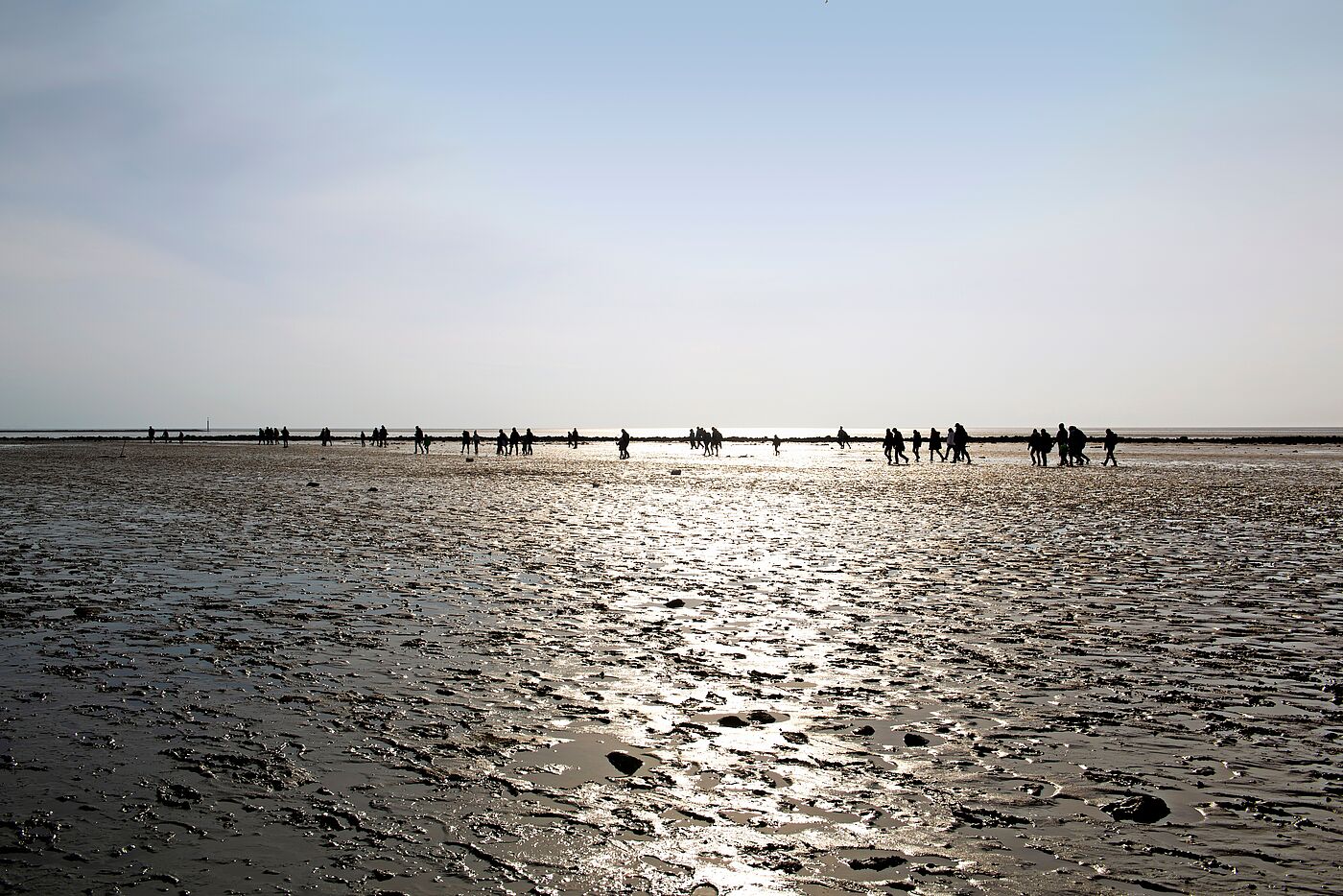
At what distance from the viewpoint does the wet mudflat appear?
16.4ft

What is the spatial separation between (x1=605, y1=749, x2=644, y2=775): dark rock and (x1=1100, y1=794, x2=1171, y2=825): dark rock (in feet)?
10.4

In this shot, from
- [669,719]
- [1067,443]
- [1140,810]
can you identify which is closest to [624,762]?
[669,719]

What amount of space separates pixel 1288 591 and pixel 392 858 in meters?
14.1

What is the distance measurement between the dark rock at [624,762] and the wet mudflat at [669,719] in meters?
0.05

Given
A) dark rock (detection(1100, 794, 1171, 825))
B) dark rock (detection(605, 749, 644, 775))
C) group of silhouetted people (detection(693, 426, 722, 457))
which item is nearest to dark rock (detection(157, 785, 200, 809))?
dark rock (detection(605, 749, 644, 775))

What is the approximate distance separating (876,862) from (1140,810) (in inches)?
77.4

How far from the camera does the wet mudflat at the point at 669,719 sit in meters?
4.99

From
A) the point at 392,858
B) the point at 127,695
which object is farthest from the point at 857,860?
the point at 127,695

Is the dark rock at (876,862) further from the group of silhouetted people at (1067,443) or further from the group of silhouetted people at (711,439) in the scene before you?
the group of silhouetted people at (711,439)

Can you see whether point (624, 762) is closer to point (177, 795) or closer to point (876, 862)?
point (876, 862)

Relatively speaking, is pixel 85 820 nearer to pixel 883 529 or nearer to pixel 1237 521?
pixel 883 529

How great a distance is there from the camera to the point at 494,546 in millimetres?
19172

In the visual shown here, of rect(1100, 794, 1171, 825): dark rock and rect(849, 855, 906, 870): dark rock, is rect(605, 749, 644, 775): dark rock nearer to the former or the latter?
rect(849, 855, 906, 870): dark rock

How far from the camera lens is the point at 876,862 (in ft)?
16.1
